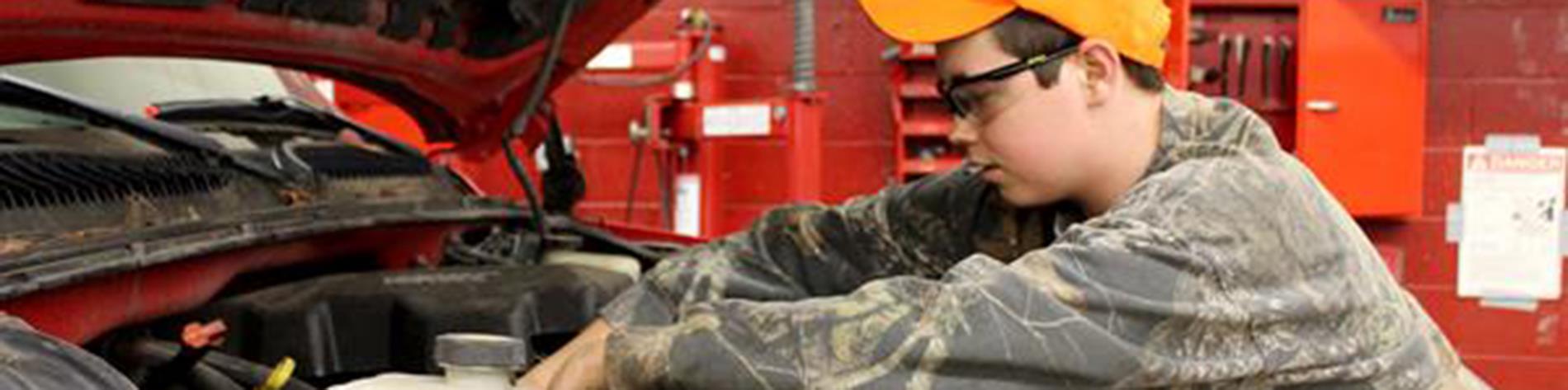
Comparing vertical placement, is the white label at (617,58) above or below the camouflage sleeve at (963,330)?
above

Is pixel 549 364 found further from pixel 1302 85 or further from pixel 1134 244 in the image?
pixel 1302 85

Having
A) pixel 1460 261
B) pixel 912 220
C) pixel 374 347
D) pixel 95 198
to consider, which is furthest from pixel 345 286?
pixel 1460 261

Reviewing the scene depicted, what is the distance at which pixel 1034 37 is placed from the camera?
4.09 ft

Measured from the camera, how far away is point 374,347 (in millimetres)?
1447

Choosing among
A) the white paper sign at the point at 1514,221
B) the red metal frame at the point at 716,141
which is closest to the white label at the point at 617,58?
the red metal frame at the point at 716,141

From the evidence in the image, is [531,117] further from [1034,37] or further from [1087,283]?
[1087,283]

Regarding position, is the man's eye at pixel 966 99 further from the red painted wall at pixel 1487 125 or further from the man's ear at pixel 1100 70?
the red painted wall at pixel 1487 125

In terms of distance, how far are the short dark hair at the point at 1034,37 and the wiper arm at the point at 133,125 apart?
2.70ft

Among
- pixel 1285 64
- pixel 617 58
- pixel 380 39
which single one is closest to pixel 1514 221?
pixel 1285 64

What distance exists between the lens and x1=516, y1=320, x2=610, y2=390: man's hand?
3.93 ft

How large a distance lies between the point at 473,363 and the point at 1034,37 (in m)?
0.53

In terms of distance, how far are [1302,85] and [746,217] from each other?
1612 mm

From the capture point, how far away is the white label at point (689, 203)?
4344 millimetres

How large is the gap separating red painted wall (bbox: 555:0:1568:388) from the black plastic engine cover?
9.52 feet
